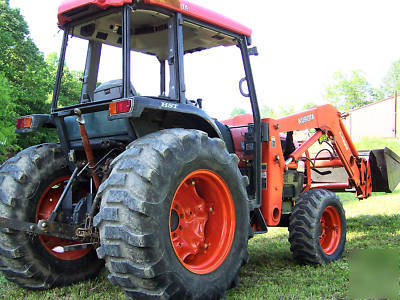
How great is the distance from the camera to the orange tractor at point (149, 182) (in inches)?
124

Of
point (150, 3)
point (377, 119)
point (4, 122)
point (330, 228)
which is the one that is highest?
point (377, 119)

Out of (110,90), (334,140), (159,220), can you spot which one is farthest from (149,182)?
(334,140)

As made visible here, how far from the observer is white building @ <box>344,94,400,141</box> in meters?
48.4

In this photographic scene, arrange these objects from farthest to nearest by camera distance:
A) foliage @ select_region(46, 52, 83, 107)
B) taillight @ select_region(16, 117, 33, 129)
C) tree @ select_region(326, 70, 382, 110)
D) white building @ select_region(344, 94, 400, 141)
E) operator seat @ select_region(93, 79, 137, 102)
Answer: tree @ select_region(326, 70, 382, 110) → white building @ select_region(344, 94, 400, 141) → foliage @ select_region(46, 52, 83, 107) → taillight @ select_region(16, 117, 33, 129) → operator seat @ select_region(93, 79, 137, 102)

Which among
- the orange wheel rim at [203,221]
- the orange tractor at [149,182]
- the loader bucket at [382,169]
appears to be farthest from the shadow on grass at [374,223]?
the orange wheel rim at [203,221]

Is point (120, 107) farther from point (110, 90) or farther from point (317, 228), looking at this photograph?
point (317, 228)

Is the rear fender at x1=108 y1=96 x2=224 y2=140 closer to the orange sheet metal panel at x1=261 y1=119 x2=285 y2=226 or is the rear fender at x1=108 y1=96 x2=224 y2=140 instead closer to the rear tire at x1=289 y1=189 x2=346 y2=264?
the orange sheet metal panel at x1=261 y1=119 x2=285 y2=226

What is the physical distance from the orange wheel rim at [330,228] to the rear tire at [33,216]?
120 inches

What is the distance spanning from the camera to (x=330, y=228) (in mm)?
5684

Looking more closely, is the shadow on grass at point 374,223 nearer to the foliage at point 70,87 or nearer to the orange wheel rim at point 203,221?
the orange wheel rim at point 203,221

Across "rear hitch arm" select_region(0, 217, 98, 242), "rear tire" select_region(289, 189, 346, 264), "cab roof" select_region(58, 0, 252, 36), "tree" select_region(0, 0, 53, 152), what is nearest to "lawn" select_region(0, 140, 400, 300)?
"rear tire" select_region(289, 189, 346, 264)

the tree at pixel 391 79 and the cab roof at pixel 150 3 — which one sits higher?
the tree at pixel 391 79

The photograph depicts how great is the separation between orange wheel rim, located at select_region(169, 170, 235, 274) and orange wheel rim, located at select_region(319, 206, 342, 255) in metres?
2.10

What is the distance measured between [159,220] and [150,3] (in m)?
1.96
